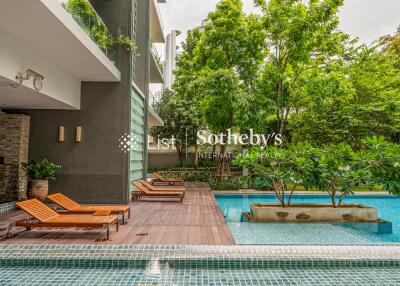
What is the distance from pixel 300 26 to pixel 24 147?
1132cm

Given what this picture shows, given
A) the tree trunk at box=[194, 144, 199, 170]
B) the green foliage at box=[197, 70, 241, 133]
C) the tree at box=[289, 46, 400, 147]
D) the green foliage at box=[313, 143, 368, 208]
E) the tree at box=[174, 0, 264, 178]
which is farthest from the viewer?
the tree trunk at box=[194, 144, 199, 170]

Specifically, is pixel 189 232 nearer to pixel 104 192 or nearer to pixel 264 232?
pixel 264 232

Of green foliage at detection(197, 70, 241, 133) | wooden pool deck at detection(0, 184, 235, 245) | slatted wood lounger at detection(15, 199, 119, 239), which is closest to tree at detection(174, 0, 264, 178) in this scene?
green foliage at detection(197, 70, 241, 133)

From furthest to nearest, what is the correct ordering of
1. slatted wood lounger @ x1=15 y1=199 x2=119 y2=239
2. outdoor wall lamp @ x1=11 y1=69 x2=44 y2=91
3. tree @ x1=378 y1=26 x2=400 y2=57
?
tree @ x1=378 y1=26 x2=400 y2=57
outdoor wall lamp @ x1=11 y1=69 x2=44 y2=91
slatted wood lounger @ x1=15 y1=199 x2=119 y2=239

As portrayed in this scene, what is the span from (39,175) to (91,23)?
4.18 meters

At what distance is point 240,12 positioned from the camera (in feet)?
49.2

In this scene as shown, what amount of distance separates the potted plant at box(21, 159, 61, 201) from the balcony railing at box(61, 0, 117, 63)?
3.47m

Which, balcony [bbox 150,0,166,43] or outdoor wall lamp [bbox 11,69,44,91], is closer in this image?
outdoor wall lamp [bbox 11,69,44,91]

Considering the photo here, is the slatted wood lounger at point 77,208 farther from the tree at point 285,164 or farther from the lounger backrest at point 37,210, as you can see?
the tree at point 285,164

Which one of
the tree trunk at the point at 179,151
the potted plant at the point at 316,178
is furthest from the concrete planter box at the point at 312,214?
the tree trunk at the point at 179,151

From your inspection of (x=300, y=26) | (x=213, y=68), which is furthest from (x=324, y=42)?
(x=213, y=68)

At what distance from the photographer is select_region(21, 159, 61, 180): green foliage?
8438mm

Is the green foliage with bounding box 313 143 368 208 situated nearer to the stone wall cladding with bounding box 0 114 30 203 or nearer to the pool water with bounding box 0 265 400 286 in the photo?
the pool water with bounding box 0 265 400 286

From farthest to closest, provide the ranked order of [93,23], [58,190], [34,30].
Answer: [58,190] → [93,23] → [34,30]
